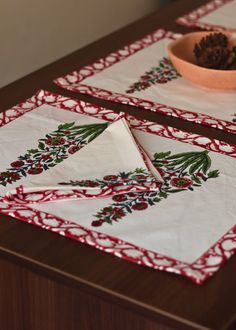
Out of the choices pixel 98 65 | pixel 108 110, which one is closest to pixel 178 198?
pixel 108 110

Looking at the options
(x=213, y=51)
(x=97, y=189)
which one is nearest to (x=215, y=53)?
(x=213, y=51)

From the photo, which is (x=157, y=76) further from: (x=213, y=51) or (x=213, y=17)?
(x=213, y=17)

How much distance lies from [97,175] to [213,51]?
48 centimetres

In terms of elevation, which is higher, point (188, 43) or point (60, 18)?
point (188, 43)

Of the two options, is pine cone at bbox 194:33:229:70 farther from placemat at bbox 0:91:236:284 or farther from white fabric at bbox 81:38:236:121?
placemat at bbox 0:91:236:284

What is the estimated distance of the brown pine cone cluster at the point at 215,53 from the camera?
5.32 feet

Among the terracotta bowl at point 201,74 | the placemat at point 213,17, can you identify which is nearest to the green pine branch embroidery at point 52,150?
the terracotta bowl at point 201,74

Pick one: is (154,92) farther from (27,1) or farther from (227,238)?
(27,1)

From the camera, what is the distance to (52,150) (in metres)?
1.40

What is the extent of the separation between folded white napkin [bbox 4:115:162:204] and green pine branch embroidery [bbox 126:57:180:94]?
25 centimetres

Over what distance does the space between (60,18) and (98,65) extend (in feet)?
2.65

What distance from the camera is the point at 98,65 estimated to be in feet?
5.70

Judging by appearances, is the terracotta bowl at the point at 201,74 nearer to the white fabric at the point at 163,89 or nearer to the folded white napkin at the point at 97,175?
the white fabric at the point at 163,89

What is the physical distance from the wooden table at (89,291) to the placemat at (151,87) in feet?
1.51
